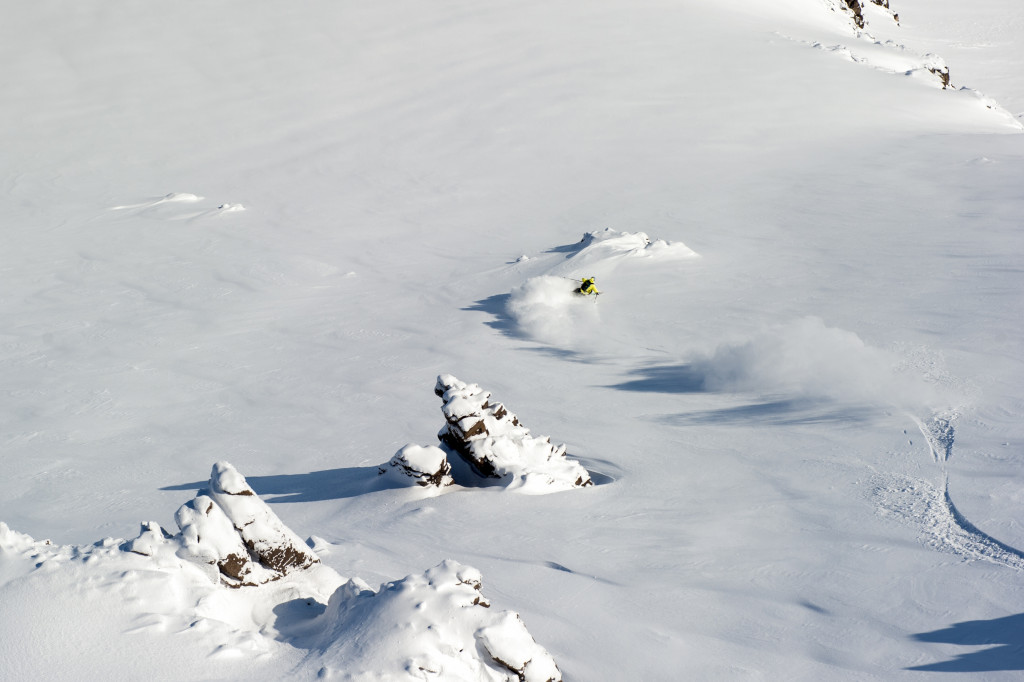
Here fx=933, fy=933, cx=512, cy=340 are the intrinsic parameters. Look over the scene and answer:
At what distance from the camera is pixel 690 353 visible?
239 inches

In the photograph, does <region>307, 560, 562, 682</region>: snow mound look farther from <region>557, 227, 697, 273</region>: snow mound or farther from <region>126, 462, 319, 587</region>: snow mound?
<region>557, 227, 697, 273</region>: snow mound

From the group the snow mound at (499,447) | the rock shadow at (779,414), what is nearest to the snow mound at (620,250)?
the rock shadow at (779,414)

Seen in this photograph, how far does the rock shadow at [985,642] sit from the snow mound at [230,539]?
2063 millimetres

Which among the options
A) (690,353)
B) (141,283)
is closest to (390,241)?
(141,283)

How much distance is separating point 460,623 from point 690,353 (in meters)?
3.68

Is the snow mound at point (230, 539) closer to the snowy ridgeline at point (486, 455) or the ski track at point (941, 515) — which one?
the snowy ridgeline at point (486, 455)

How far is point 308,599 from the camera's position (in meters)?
3.07

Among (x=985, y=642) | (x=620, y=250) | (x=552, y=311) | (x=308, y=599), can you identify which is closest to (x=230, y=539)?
(x=308, y=599)

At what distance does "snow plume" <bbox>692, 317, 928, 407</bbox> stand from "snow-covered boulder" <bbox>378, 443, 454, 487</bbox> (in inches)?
71.6

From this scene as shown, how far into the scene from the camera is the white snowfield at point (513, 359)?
115 inches

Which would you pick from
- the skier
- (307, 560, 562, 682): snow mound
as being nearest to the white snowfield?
(307, 560, 562, 682): snow mound

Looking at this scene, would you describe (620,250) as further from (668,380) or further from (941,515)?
(941,515)

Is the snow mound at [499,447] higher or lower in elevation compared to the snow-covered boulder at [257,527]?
lower

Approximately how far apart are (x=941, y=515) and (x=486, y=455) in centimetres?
205
